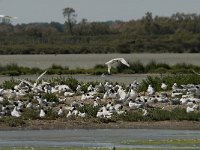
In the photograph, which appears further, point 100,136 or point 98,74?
point 98,74

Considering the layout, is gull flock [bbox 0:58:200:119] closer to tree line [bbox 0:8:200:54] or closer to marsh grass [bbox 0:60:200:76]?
marsh grass [bbox 0:60:200:76]

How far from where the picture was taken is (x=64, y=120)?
30.8 meters

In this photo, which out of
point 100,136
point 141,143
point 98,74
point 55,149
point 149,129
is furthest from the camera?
point 98,74

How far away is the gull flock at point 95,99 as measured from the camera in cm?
3155

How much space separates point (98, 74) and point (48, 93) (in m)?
23.3

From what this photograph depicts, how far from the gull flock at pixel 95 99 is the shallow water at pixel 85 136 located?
2.30m

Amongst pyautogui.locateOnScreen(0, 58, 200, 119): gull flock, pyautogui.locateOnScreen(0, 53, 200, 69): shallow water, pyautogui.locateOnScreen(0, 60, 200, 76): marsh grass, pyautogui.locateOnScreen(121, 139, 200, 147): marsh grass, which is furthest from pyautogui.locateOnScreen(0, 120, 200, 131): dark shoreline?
pyautogui.locateOnScreen(0, 53, 200, 69): shallow water

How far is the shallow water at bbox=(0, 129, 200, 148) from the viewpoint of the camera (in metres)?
24.9

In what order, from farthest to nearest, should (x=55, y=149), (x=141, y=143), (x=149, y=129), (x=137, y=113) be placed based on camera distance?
1. (x=137, y=113)
2. (x=149, y=129)
3. (x=141, y=143)
4. (x=55, y=149)

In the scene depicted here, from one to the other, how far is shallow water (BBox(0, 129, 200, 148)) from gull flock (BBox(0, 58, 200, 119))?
2.30m

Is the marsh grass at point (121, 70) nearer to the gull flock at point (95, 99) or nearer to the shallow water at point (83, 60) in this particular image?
the shallow water at point (83, 60)

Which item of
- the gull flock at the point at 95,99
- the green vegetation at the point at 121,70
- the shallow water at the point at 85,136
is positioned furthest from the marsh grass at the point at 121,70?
the shallow water at the point at 85,136

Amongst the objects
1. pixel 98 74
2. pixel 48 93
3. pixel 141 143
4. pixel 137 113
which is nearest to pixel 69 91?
pixel 48 93

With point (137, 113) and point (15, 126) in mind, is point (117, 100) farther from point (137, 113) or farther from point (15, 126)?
point (15, 126)
